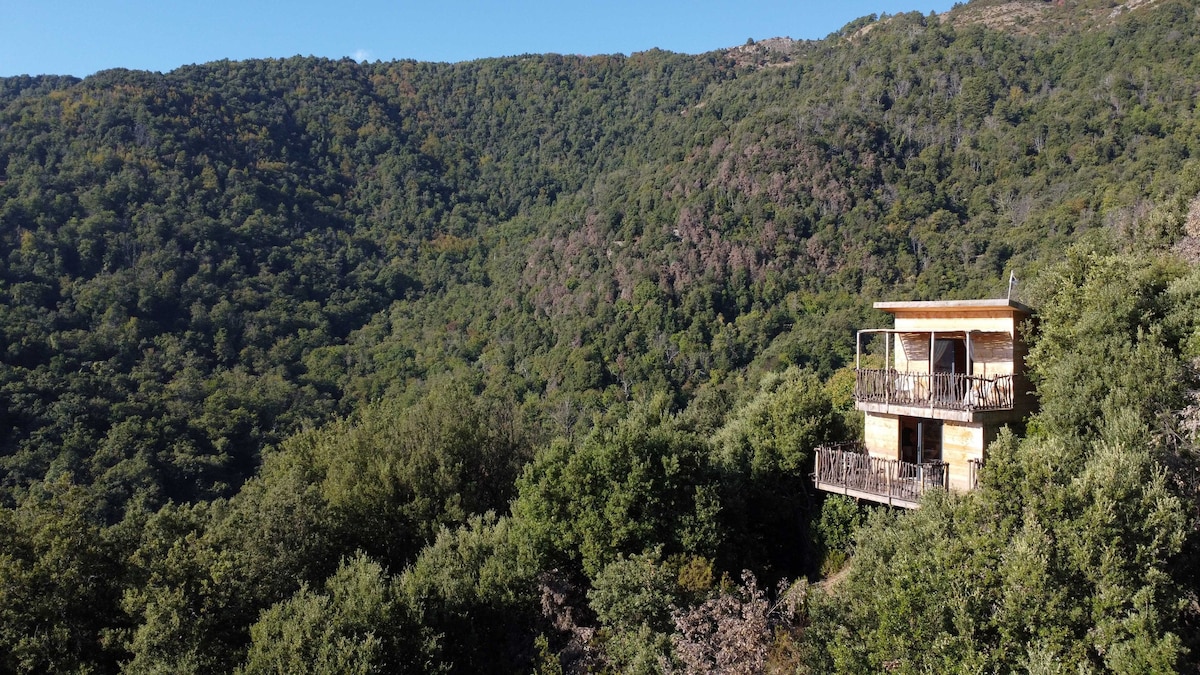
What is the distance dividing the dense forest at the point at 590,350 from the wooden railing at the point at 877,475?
104 centimetres

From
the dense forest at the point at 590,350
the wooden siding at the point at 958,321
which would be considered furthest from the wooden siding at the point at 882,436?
the wooden siding at the point at 958,321

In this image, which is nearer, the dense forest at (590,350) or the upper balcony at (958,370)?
the dense forest at (590,350)

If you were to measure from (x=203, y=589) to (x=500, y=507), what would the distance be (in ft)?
37.4

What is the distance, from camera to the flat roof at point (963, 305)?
1595 cm

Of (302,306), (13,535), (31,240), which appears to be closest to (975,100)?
(302,306)

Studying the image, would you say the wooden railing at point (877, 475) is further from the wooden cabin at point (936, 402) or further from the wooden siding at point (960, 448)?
the wooden siding at point (960, 448)

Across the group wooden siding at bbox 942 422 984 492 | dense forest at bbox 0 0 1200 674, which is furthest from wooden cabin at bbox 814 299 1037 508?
dense forest at bbox 0 0 1200 674

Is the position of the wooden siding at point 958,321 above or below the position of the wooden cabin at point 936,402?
above

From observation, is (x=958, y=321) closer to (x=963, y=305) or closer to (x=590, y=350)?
(x=963, y=305)

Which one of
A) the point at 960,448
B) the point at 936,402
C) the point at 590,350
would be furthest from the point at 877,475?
the point at 590,350

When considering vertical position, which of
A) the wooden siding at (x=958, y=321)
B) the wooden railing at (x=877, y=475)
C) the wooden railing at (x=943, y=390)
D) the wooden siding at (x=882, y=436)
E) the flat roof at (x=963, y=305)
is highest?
the flat roof at (x=963, y=305)

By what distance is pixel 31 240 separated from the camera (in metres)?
68.4

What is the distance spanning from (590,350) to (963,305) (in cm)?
5274

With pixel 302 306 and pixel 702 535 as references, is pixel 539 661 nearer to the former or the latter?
pixel 702 535
